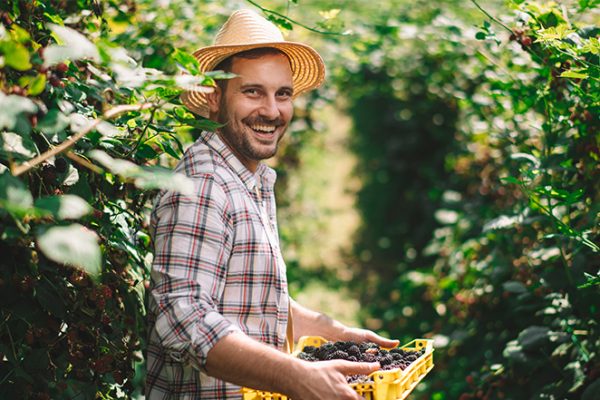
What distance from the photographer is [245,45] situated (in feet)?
6.77

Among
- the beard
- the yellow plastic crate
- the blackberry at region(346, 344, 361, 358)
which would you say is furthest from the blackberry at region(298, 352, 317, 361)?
the beard

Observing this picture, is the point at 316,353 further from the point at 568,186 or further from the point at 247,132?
the point at 568,186

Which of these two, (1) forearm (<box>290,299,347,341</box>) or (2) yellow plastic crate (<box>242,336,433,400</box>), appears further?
(1) forearm (<box>290,299,347,341</box>)

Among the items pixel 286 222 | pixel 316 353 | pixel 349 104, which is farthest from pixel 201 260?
pixel 349 104

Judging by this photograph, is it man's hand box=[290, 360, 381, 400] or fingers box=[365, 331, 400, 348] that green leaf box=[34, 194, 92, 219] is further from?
fingers box=[365, 331, 400, 348]

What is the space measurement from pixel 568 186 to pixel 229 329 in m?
1.68

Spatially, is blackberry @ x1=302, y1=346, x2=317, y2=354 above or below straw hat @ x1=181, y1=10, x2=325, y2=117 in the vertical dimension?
below

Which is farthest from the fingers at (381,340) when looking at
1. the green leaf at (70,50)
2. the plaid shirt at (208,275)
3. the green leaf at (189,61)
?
the green leaf at (70,50)

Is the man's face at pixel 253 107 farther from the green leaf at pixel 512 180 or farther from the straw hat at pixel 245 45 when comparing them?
the green leaf at pixel 512 180

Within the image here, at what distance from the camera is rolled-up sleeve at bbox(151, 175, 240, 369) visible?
5.62 ft

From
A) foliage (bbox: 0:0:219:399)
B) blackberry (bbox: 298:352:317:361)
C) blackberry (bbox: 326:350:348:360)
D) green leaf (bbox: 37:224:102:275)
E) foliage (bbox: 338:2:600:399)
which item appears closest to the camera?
green leaf (bbox: 37:224:102:275)

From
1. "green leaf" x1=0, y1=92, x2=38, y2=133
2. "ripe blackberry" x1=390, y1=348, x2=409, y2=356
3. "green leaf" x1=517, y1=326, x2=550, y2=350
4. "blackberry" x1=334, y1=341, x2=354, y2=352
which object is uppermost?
"green leaf" x1=0, y1=92, x2=38, y2=133

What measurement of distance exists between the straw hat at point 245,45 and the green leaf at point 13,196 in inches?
37.0

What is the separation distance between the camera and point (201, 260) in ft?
5.91
